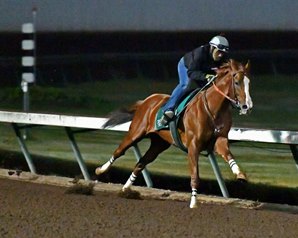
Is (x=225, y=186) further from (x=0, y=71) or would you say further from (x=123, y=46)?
(x=0, y=71)

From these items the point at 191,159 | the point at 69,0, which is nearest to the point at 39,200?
the point at 191,159

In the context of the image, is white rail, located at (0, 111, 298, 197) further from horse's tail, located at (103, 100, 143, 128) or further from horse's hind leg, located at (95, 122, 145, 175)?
horse's hind leg, located at (95, 122, 145, 175)

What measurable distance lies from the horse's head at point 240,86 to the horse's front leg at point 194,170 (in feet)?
1.84

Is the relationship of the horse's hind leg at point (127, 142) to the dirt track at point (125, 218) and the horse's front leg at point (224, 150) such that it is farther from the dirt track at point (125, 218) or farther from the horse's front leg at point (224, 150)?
the horse's front leg at point (224, 150)

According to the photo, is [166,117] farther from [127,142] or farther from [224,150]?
[224,150]

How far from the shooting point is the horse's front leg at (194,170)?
30.5 ft

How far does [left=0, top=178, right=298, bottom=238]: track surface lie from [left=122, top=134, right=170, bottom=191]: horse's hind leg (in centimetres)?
41

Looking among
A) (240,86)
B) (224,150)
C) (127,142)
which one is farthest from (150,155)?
(240,86)

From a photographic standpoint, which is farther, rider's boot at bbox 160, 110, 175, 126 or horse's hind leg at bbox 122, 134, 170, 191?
horse's hind leg at bbox 122, 134, 170, 191

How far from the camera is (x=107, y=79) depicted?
1148 cm

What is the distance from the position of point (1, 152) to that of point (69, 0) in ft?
7.35

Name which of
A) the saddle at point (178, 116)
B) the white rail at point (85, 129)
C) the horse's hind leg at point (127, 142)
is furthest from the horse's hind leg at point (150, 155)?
the saddle at point (178, 116)

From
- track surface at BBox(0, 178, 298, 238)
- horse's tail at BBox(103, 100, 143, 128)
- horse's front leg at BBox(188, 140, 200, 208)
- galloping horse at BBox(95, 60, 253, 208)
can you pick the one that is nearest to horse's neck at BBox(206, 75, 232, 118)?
galloping horse at BBox(95, 60, 253, 208)

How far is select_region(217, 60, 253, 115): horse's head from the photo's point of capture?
894cm
